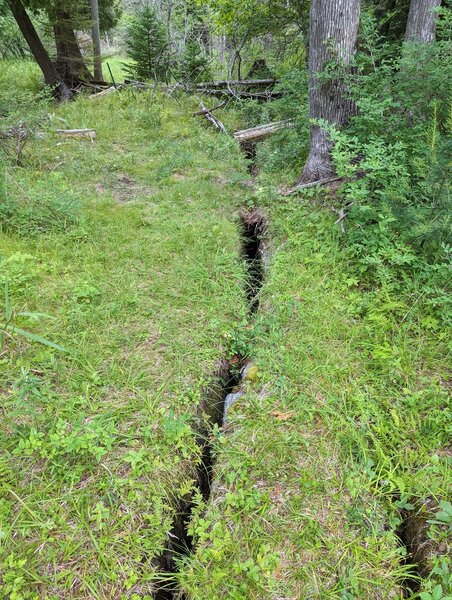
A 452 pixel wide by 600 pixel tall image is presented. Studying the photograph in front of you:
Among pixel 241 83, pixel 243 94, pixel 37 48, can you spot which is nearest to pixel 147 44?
pixel 37 48

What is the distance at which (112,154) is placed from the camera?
5664 millimetres

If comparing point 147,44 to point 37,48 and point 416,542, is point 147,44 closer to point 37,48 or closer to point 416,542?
point 37,48

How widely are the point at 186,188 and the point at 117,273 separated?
2.00m

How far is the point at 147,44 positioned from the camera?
9.30 metres

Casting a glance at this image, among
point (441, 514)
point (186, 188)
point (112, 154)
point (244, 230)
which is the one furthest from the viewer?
point (112, 154)

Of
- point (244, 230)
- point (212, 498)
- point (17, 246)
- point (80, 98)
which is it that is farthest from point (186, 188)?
point (80, 98)

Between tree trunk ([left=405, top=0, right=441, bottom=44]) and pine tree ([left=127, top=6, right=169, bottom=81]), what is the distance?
599 centimetres

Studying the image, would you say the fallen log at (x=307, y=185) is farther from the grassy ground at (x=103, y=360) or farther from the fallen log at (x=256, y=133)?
the fallen log at (x=256, y=133)

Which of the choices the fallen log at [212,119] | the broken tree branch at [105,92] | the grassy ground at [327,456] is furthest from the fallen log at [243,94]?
the grassy ground at [327,456]

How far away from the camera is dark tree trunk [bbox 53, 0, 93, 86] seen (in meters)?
8.20

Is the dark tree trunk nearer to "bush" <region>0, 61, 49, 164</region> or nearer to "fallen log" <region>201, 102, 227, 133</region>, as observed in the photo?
"bush" <region>0, 61, 49, 164</region>

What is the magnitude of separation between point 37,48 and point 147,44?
2.77 m

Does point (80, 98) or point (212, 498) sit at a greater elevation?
point (80, 98)

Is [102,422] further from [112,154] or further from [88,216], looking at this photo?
[112,154]
